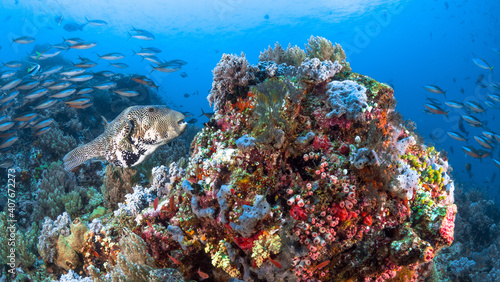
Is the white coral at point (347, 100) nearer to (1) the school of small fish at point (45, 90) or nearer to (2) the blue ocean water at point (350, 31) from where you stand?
(1) the school of small fish at point (45, 90)

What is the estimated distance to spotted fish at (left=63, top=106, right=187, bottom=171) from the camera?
366 cm

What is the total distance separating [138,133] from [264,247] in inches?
101

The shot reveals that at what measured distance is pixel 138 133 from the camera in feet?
12.1

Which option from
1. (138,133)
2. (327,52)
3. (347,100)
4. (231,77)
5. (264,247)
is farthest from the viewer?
(327,52)

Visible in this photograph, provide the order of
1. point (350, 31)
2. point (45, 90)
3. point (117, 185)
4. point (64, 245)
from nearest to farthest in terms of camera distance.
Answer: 1. point (64, 245)
2. point (117, 185)
3. point (45, 90)
4. point (350, 31)

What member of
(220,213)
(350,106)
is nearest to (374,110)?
(350,106)

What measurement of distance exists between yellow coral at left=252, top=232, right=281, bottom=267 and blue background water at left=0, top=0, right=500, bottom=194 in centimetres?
6554

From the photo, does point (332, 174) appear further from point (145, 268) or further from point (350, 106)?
point (145, 268)

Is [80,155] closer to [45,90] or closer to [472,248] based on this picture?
[45,90]

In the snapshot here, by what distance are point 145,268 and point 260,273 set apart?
1288 millimetres

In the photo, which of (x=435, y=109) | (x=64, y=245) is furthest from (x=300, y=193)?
(x=435, y=109)

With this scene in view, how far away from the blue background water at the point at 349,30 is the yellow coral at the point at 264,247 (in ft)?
215

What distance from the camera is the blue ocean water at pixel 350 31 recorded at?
6406 cm

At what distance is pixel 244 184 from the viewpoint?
8.36ft
